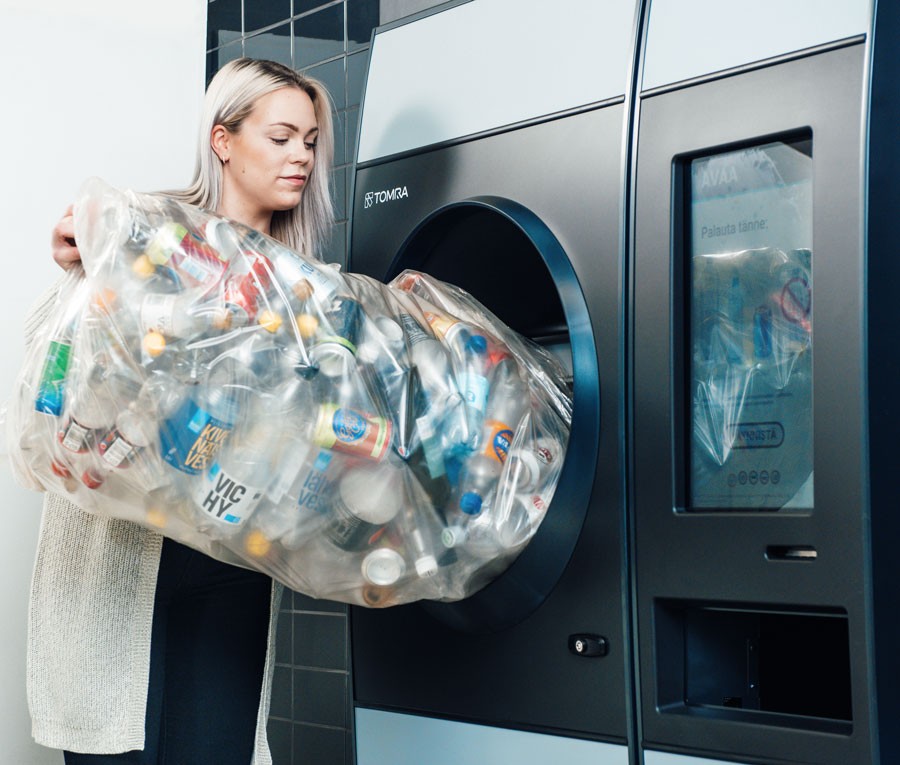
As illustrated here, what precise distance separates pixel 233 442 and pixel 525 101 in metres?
0.61

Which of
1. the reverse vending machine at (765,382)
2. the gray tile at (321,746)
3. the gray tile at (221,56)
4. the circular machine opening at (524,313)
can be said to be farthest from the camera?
the gray tile at (221,56)

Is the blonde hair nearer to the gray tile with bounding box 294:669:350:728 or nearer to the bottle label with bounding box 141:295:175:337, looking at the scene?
the bottle label with bounding box 141:295:175:337

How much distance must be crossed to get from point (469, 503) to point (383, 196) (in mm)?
554

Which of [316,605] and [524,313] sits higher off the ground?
[524,313]

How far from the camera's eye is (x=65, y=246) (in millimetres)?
1385

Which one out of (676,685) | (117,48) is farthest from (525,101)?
(117,48)

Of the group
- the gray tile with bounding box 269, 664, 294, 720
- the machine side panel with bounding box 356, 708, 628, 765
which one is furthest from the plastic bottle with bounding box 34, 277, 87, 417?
the gray tile with bounding box 269, 664, 294, 720

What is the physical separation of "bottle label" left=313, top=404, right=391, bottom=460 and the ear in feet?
2.42

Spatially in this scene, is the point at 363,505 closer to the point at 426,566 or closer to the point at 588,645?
the point at 426,566

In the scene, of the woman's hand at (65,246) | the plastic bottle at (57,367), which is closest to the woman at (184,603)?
the woman's hand at (65,246)

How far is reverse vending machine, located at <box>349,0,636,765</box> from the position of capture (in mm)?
1261

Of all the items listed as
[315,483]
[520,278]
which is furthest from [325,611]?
[315,483]

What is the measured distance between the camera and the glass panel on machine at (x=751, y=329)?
114 cm

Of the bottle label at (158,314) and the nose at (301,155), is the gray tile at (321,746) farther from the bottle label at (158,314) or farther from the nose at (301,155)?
the bottle label at (158,314)
